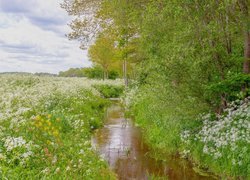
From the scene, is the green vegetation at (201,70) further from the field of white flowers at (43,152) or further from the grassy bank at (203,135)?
the field of white flowers at (43,152)

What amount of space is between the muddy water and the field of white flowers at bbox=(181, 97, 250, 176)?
0.58 m

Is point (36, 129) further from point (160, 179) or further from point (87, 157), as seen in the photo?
point (160, 179)

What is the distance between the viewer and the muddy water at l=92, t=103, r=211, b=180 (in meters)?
9.34

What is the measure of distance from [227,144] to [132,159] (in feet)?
10.4

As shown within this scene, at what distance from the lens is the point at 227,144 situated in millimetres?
8758

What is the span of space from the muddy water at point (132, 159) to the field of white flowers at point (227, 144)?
0.58 metres

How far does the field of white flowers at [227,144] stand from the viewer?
8273 mm

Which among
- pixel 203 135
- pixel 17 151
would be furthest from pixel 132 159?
pixel 17 151

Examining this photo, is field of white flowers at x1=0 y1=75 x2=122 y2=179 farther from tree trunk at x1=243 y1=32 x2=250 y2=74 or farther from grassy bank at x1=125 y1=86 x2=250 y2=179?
tree trunk at x1=243 y1=32 x2=250 y2=74

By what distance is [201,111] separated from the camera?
35.8ft

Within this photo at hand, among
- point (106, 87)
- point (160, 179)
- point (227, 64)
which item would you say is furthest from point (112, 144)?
point (106, 87)

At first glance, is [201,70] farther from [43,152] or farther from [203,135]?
[43,152]

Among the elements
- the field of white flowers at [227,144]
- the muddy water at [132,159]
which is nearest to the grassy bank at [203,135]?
the field of white flowers at [227,144]

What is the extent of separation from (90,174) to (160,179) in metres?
2.22
